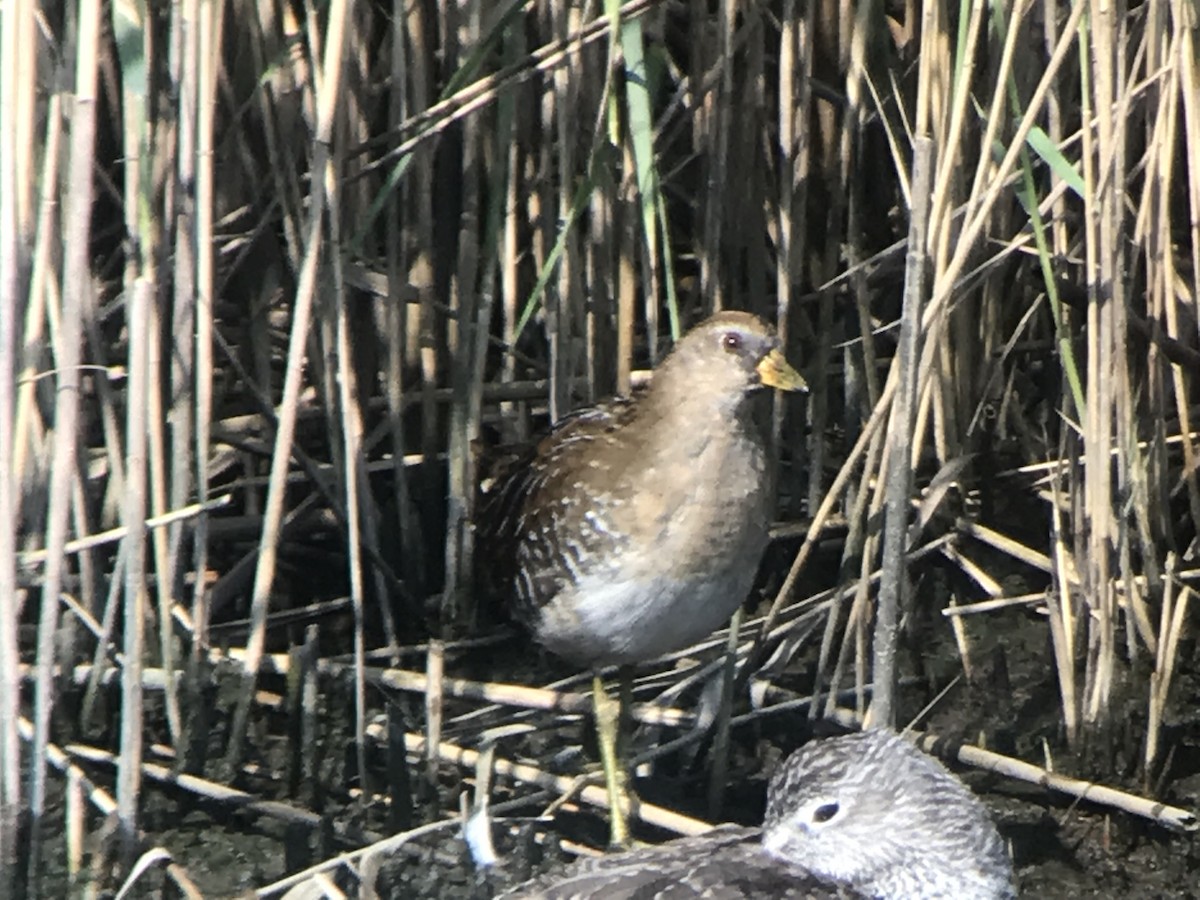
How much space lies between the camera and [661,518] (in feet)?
16.8

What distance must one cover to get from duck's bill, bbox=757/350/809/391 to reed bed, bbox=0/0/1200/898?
293 millimetres

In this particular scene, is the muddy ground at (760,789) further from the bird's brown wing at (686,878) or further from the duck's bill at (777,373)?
the duck's bill at (777,373)

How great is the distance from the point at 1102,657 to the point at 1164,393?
29.6 inches

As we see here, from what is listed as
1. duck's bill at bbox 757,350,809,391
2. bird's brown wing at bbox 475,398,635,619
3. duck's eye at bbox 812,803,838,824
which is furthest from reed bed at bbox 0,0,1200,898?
duck's eye at bbox 812,803,838,824

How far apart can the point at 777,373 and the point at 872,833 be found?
4.78 ft

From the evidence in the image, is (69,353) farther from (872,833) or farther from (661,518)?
(872,833)

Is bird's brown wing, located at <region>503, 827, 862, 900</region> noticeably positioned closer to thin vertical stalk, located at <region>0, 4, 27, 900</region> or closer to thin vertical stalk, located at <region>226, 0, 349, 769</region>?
thin vertical stalk, located at <region>0, 4, 27, 900</region>

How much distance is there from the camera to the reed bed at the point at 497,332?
14.6 ft

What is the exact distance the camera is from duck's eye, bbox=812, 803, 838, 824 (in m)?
4.03

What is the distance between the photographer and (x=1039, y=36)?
17.9 feet

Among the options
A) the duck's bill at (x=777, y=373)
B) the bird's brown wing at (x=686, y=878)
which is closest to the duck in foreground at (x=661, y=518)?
the duck's bill at (x=777, y=373)

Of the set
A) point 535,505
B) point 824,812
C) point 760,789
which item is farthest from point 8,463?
point 760,789

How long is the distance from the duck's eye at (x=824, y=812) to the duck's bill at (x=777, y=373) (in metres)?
1.38

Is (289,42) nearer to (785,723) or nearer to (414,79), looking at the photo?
(414,79)
